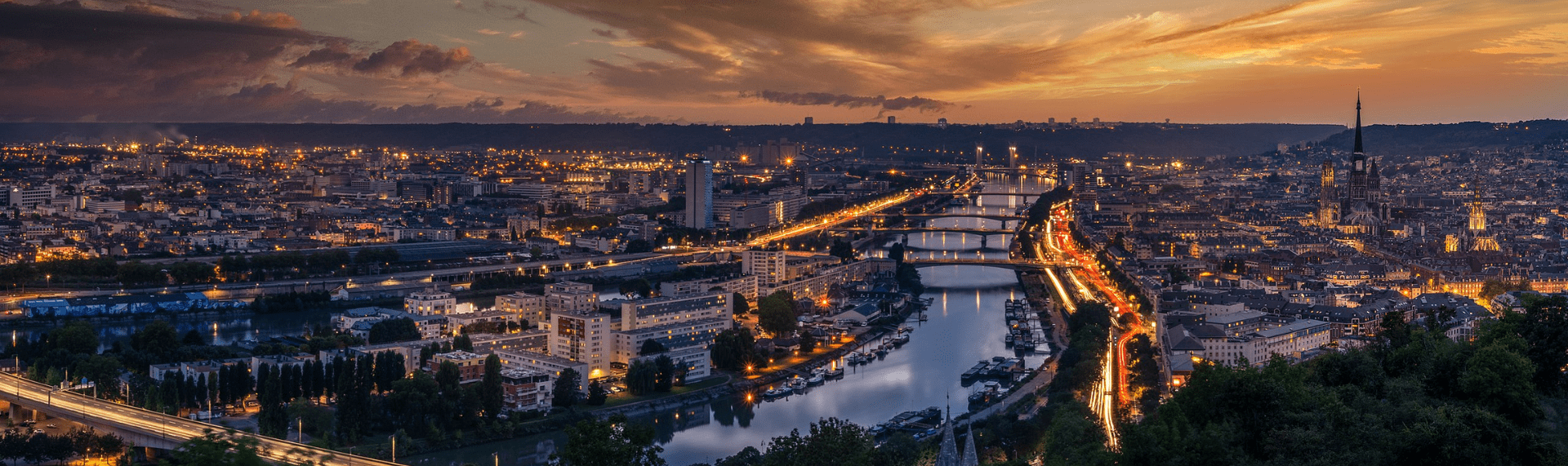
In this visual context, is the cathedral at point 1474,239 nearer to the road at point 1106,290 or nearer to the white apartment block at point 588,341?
the road at point 1106,290

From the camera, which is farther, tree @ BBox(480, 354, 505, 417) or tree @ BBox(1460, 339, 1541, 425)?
tree @ BBox(480, 354, 505, 417)

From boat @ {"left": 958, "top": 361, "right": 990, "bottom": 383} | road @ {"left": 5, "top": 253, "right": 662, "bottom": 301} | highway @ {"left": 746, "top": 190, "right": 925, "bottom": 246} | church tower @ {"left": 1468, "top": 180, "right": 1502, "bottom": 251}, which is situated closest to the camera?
boat @ {"left": 958, "top": 361, "right": 990, "bottom": 383}

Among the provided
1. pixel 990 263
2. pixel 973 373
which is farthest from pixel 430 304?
pixel 990 263

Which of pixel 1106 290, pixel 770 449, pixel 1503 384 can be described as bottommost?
pixel 1106 290

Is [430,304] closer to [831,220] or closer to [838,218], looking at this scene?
[831,220]

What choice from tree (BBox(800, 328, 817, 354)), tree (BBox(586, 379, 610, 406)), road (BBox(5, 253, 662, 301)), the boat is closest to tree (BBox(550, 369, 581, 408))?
tree (BBox(586, 379, 610, 406))

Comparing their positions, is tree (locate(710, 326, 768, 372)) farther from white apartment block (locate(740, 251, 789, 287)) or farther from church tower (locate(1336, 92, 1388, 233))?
church tower (locate(1336, 92, 1388, 233))
